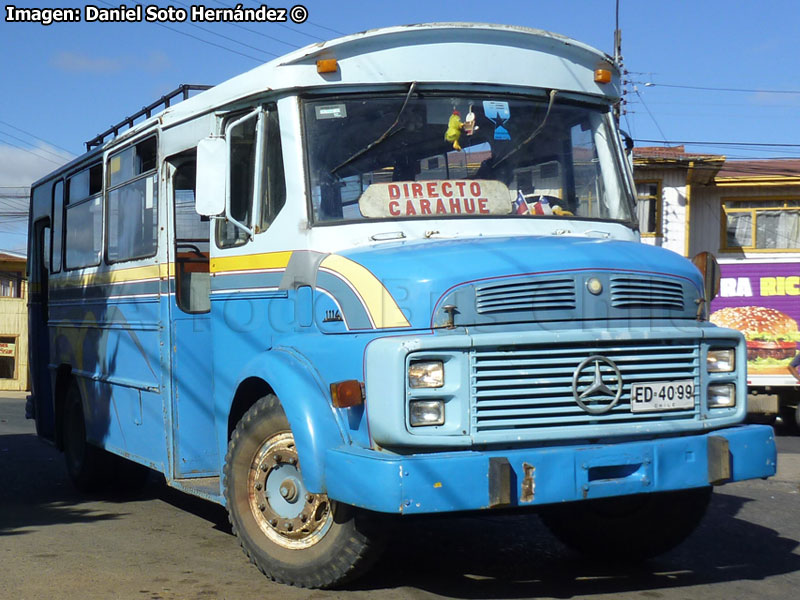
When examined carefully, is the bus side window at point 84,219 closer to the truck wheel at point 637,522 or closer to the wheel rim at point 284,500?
the wheel rim at point 284,500

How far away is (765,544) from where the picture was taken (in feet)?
22.9

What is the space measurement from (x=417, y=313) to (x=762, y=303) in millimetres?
15221

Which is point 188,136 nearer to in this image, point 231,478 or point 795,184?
point 231,478

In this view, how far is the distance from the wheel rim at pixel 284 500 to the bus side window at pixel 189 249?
157cm

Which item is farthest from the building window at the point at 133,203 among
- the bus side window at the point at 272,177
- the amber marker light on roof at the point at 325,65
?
the amber marker light on roof at the point at 325,65

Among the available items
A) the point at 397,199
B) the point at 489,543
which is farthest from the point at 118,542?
the point at 397,199

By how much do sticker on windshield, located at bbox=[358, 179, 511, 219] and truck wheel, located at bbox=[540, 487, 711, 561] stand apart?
5.46 ft

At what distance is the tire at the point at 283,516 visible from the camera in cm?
516

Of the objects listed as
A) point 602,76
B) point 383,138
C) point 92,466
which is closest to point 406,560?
point 383,138

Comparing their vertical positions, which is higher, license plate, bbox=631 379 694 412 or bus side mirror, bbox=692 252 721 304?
bus side mirror, bbox=692 252 721 304

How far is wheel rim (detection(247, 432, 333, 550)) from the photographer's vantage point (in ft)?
17.6

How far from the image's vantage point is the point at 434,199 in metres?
5.76

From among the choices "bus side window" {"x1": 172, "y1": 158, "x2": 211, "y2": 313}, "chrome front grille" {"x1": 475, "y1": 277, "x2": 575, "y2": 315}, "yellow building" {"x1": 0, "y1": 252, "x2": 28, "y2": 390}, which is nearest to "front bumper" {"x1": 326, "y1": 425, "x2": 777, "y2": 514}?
"chrome front grille" {"x1": 475, "y1": 277, "x2": 575, "y2": 315}

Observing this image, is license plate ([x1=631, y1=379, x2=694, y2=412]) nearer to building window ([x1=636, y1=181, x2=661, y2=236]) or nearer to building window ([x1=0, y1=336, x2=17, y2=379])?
building window ([x1=636, y1=181, x2=661, y2=236])
